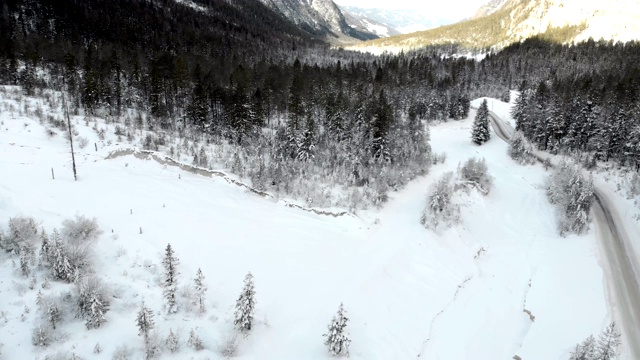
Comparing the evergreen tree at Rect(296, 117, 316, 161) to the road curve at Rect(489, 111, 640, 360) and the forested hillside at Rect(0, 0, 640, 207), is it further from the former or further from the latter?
the road curve at Rect(489, 111, 640, 360)

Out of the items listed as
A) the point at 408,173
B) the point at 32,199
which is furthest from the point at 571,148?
the point at 32,199

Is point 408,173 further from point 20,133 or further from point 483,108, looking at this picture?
point 20,133

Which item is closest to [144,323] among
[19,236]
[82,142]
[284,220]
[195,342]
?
[195,342]

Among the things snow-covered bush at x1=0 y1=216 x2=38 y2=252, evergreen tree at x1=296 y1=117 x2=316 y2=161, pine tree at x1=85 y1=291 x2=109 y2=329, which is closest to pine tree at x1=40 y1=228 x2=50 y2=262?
snow-covered bush at x1=0 y1=216 x2=38 y2=252

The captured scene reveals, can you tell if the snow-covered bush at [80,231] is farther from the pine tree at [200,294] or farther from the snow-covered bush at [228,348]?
the snow-covered bush at [228,348]

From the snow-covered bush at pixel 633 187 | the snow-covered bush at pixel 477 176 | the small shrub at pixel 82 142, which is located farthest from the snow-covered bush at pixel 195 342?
the snow-covered bush at pixel 633 187
